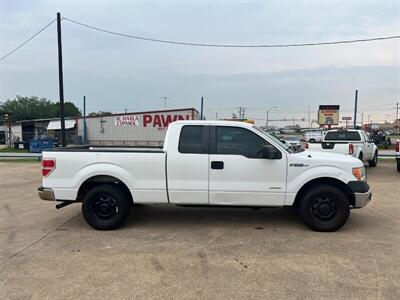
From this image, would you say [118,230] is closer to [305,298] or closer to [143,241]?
[143,241]

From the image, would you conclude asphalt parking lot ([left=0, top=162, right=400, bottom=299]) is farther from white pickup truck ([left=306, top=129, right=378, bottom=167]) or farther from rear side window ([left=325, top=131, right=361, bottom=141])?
rear side window ([left=325, top=131, right=361, bottom=141])

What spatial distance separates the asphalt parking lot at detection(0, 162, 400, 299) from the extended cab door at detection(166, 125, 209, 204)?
1.89 feet

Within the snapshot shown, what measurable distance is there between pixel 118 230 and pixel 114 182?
2.57 ft

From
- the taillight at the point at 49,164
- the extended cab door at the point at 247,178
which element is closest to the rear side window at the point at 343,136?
the extended cab door at the point at 247,178

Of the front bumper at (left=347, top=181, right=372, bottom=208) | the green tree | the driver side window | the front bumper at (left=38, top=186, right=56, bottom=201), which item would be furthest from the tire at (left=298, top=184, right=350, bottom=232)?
the green tree

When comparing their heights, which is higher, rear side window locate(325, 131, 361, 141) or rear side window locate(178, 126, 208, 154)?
rear side window locate(178, 126, 208, 154)

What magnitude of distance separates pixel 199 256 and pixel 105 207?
205 centimetres

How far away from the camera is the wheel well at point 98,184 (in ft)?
20.5

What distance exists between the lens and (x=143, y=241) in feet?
18.5

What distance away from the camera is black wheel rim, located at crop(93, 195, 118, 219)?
6.24 m

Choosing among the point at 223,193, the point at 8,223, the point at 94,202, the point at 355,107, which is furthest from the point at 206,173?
the point at 355,107

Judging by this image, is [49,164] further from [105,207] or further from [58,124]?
[58,124]

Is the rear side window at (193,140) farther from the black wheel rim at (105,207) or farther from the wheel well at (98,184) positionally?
the black wheel rim at (105,207)

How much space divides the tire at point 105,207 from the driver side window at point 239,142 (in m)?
1.77
